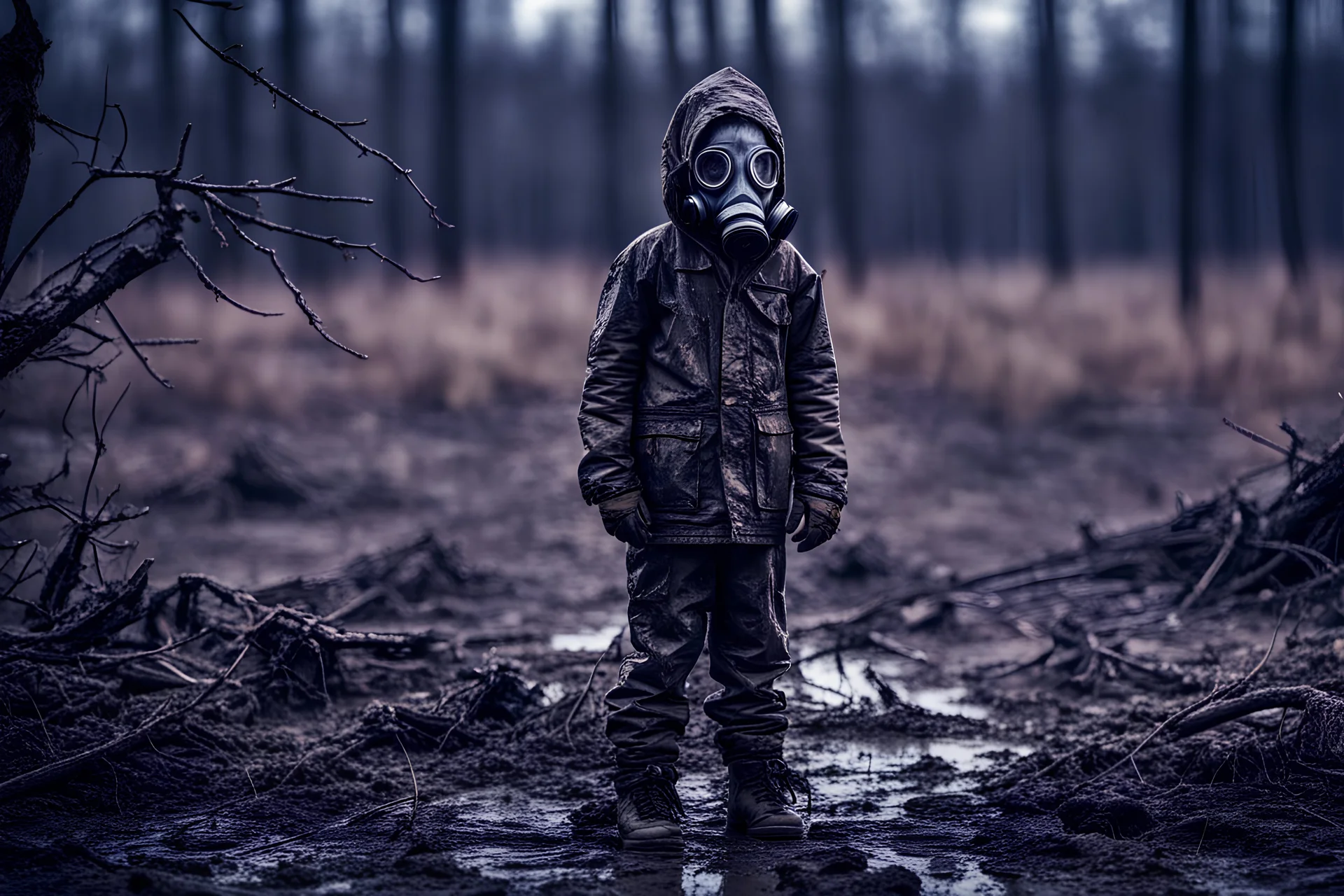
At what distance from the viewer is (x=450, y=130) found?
17047 mm

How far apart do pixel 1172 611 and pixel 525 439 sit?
691 centimetres

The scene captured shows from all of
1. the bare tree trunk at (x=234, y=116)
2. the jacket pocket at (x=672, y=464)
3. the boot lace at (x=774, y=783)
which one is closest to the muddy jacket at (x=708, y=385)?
the jacket pocket at (x=672, y=464)

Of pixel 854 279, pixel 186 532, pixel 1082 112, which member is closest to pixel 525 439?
pixel 186 532

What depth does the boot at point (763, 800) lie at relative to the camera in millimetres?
3566

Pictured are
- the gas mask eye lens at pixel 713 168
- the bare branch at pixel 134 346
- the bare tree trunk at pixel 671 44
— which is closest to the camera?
the gas mask eye lens at pixel 713 168

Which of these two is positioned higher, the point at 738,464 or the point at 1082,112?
the point at 1082,112

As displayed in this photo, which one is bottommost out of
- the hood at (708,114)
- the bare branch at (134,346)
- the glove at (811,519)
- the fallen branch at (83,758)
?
the fallen branch at (83,758)

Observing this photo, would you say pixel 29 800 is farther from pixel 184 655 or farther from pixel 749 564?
pixel 749 564

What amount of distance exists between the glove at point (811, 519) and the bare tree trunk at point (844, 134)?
574 inches

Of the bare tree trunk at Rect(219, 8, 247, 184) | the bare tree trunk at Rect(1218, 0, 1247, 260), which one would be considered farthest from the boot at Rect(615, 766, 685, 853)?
the bare tree trunk at Rect(1218, 0, 1247, 260)

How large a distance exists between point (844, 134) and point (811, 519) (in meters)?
15.3

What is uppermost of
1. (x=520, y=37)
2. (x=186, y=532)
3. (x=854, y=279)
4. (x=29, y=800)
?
(x=520, y=37)

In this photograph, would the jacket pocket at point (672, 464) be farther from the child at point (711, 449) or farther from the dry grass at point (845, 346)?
the dry grass at point (845, 346)

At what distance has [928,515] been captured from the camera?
34.8 feet
